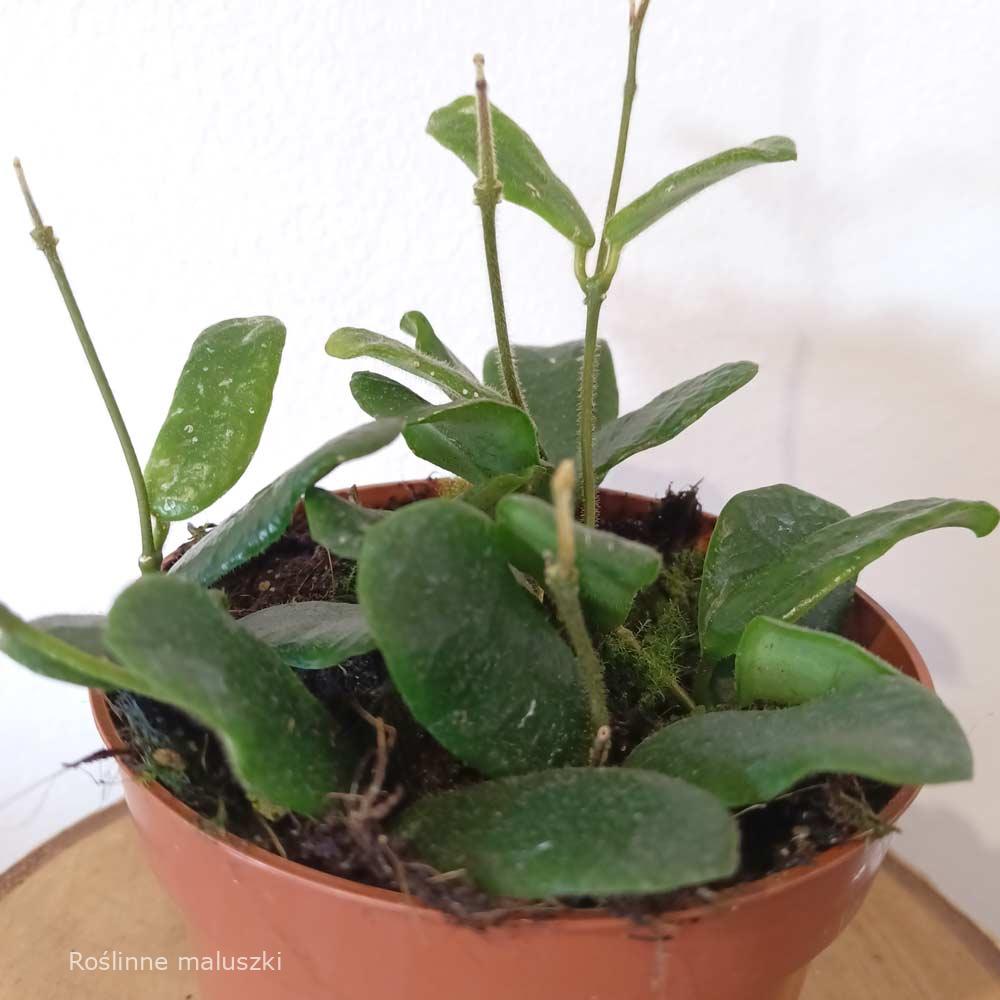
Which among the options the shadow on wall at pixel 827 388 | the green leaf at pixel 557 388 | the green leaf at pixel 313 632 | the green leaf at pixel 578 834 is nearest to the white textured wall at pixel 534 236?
the shadow on wall at pixel 827 388

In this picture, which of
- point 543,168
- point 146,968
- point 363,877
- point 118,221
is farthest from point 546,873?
point 118,221

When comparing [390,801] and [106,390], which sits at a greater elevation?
[106,390]

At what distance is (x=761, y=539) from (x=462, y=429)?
17 cm

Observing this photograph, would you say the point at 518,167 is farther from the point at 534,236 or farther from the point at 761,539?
the point at 534,236

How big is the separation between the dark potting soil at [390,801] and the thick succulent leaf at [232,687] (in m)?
0.02

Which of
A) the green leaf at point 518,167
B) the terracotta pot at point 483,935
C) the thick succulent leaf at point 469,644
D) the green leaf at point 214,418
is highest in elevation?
the green leaf at point 518,167

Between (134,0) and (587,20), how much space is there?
0.32 metres

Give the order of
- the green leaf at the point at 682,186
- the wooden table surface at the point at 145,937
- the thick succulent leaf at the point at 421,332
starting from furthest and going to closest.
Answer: the wooden table surface at the point at 145,937 < the thick succulent leaf at the point at 421,332 < the green leaf at the point at 682,186

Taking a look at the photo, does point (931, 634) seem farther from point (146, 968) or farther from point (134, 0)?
point (134, 0)

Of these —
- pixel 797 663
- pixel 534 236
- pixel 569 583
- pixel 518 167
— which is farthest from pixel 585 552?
pixel 534 236

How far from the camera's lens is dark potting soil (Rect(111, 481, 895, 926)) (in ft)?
1.05

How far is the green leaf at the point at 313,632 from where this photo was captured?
1.20ft

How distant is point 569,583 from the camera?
313 mm

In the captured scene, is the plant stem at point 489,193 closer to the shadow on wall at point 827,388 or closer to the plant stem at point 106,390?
the plant stem at point 106,390
